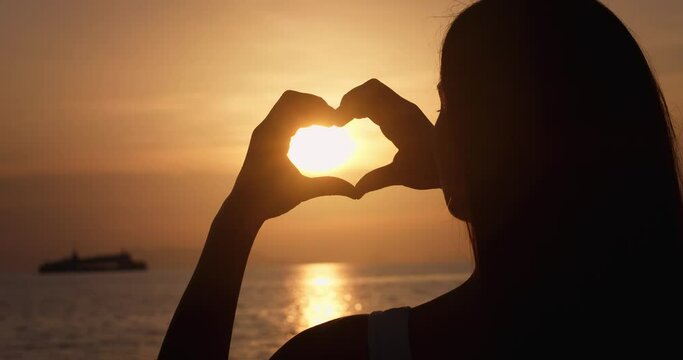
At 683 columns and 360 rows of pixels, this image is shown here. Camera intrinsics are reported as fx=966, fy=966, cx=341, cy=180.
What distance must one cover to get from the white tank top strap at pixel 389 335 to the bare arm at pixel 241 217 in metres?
0.28

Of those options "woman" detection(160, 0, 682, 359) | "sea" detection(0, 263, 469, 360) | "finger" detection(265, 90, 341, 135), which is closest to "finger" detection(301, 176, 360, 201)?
"finger" detection(265, 90, 341, 135)

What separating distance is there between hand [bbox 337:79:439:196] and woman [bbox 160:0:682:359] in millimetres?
108

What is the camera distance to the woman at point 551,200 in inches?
75.2

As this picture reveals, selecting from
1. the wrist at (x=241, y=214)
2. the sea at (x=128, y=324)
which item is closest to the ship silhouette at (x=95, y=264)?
the sea at (x=128, y=324)

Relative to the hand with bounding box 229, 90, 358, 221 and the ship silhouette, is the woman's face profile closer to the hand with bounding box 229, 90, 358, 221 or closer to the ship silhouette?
the hand with bounding box 229, 90, 358, 221

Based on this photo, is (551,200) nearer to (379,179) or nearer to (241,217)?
(379,179)

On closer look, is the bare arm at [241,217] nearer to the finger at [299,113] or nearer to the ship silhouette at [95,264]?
the finger at [299,113]

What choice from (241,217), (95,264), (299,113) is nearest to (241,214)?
(241,217)

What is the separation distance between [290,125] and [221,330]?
47 cm

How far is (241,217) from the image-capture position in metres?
2.20

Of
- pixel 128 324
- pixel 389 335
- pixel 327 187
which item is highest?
pixel 128 324

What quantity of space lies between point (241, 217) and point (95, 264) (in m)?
197

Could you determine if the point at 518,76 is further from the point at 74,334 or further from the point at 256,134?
the point at 74,334

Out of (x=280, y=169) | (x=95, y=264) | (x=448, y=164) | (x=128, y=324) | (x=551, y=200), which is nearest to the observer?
(x=551, y=200)
